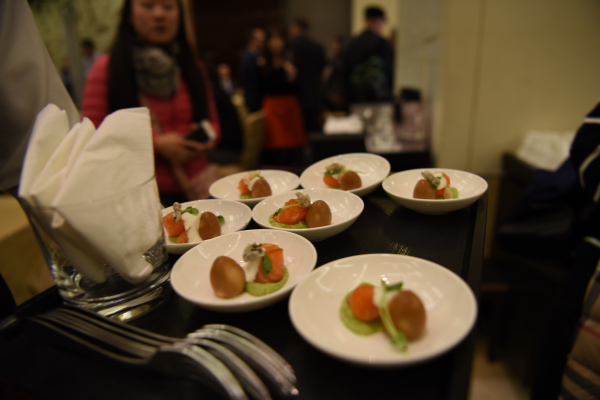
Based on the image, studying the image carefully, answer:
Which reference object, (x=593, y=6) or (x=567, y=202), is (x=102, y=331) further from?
(x=593, y=6)

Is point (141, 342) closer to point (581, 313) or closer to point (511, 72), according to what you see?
point (581, 313)

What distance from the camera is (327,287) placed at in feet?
2.12

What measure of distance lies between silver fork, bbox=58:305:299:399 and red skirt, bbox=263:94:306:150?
377 centimetres

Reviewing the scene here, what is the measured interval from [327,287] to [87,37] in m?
6.07

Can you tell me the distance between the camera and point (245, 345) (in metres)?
0.50

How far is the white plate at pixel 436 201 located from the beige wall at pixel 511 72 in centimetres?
139

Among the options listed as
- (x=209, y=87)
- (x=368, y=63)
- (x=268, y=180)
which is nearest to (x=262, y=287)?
(x=268, y=180)

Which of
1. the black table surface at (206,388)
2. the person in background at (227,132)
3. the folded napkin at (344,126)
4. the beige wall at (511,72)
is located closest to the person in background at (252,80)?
the person in background at (227,132)

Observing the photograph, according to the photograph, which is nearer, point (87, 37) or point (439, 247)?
point (439, 247)

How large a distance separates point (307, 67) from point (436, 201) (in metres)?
4.22

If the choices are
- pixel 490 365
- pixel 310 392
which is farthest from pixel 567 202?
pixel 310 392

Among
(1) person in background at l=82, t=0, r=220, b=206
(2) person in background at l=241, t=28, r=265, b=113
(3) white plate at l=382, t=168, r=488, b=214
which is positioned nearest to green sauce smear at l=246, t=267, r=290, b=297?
(3) white plate at l=382, t=168, r=488, b=214

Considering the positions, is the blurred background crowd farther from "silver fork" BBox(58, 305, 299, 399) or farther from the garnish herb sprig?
the garnish herb sprig

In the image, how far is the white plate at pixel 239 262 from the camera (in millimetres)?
590
